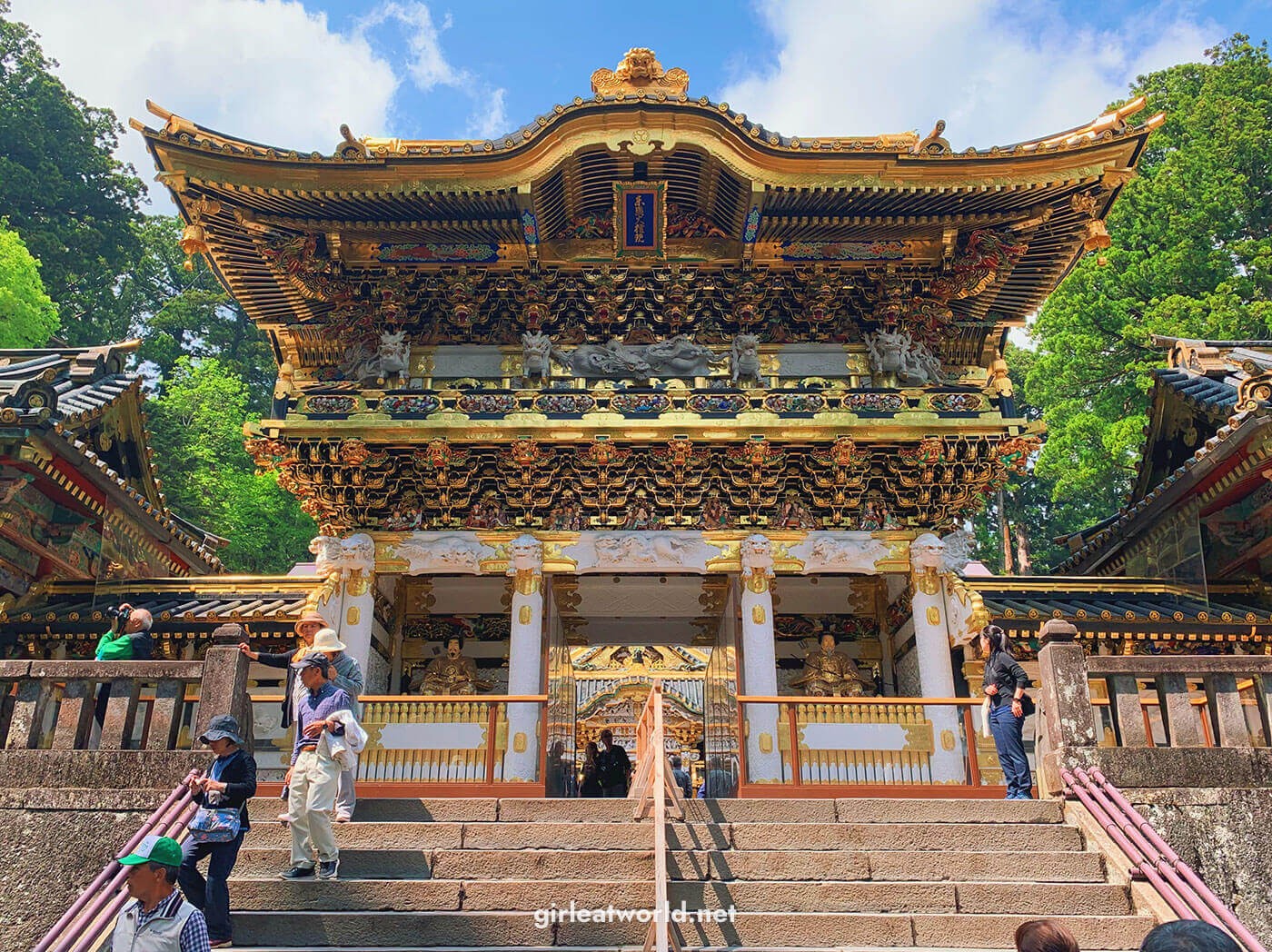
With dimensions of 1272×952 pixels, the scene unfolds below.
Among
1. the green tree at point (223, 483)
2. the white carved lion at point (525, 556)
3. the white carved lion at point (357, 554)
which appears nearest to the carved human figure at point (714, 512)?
the white carved lion at point (525, 556)

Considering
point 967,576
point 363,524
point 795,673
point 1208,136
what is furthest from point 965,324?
point 1208,136

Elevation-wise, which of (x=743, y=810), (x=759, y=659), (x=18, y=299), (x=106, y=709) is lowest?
(x=743, y=810)

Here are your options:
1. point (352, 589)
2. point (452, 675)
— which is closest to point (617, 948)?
point (352, 589)

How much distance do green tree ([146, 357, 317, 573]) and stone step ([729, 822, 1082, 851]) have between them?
74.7ft

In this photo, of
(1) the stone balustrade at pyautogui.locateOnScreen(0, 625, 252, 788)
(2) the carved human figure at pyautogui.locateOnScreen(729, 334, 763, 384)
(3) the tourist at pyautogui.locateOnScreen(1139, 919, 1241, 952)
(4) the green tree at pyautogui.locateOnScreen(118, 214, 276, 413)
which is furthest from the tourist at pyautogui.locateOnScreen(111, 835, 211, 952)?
(4) the green tree at pyautogui.locateOnScreen(118, 214, 276, 413)

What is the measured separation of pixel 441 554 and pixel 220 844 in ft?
23.0

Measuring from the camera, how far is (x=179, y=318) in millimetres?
35562

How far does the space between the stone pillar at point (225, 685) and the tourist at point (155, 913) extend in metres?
3.35

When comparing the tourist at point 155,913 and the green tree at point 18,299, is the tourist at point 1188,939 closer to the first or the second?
the tourist at point 155,913

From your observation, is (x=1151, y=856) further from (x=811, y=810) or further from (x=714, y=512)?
(x=714, y=512)

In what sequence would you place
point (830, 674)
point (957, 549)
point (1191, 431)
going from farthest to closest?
point (1191, 431) → point (830, 674) → point (957, 549)

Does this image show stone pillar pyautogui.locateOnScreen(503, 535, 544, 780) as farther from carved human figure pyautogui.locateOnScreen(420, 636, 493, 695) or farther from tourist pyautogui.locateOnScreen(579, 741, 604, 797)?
tourist pyautogui.locateOnScreen(579, 741, 604, 797)

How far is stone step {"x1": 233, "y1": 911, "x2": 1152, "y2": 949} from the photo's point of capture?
250 inches

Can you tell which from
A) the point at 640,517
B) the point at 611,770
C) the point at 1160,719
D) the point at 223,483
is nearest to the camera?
the point at 1160,719
